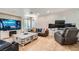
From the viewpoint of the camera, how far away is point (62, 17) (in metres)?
1.71

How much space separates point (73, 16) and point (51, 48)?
84cm

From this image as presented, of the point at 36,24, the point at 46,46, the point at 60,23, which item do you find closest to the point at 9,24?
the point at 36,24

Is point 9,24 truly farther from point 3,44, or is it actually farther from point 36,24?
point 36,24

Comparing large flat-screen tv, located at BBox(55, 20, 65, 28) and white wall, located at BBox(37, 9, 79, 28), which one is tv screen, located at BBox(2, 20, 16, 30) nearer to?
white wall, located at BBox(37, 9, 79, 28)

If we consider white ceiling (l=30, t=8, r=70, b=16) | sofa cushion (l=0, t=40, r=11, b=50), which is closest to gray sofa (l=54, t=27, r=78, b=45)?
white ceiling (l=30, t=8, r=70, b=16)

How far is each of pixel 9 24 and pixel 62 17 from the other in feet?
3.74

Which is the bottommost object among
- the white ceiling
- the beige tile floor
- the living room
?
the beige tile floor

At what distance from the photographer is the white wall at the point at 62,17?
1.66 metres

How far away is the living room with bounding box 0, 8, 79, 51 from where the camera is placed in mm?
1604

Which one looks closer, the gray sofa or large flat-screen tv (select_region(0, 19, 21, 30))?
large flat-screen tv (select_region(0, 19, 21, 30))

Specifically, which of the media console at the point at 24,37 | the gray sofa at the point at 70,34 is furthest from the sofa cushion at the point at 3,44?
the gray sofa at the point at 70,34
